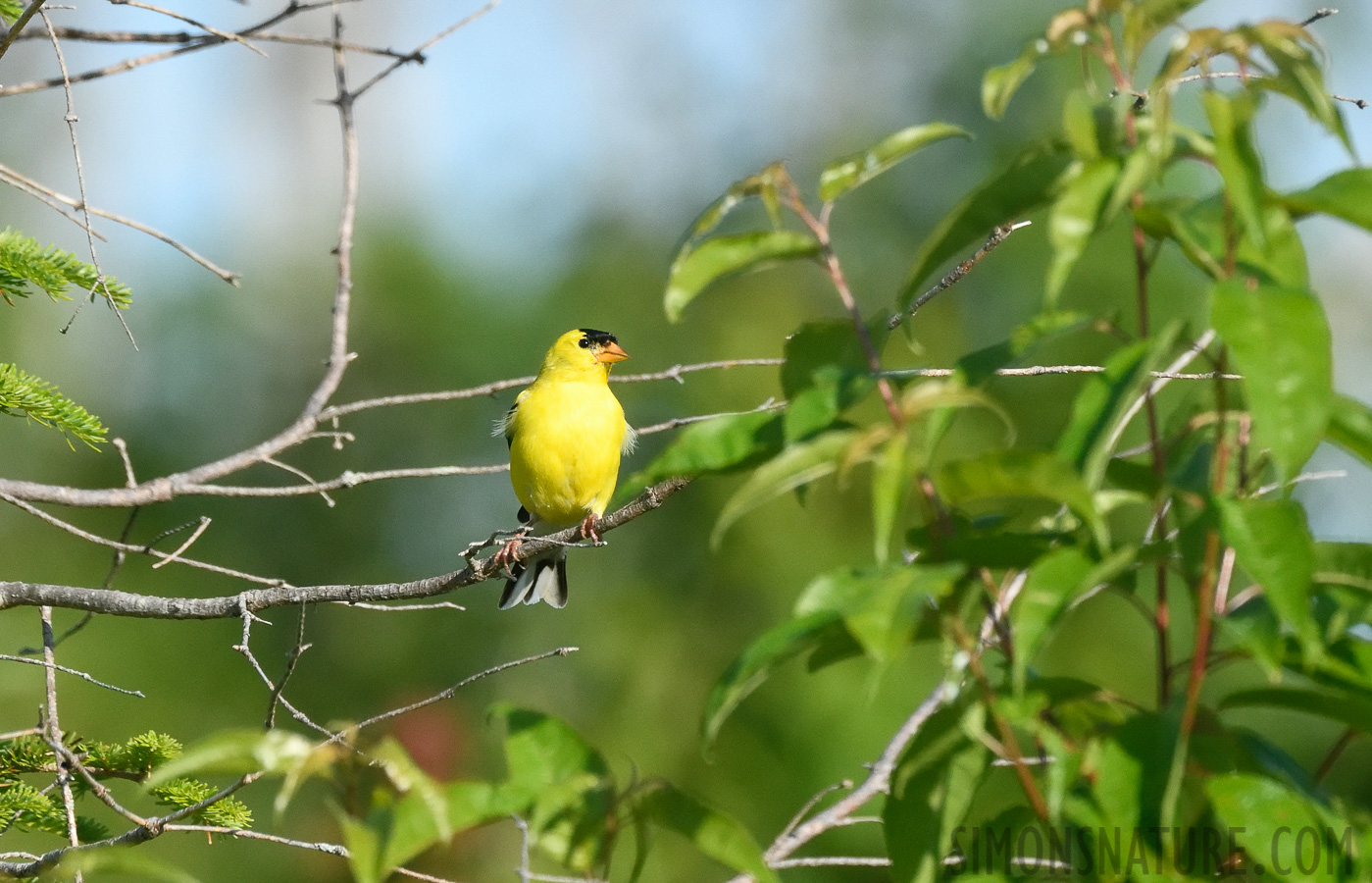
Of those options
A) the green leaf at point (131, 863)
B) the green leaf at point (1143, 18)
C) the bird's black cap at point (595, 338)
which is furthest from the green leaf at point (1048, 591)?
the bird's black cap at point (595, 338)

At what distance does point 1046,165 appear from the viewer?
1409 millimetres

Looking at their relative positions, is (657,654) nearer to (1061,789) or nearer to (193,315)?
(193,315)

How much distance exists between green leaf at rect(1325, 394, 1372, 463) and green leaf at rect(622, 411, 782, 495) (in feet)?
1.88

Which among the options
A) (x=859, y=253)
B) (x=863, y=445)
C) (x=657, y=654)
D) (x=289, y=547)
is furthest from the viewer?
(x=289, y=547)

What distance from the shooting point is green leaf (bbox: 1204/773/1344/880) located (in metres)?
1.24

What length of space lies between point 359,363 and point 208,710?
5521mm

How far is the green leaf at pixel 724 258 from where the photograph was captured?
143cm

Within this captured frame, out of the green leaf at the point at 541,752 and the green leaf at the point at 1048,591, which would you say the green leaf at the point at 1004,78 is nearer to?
the green leaf at the point at 1048,591

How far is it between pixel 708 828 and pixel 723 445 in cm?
42

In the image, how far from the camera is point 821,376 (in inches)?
53.5

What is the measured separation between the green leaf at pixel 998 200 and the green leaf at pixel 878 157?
2.8 inches

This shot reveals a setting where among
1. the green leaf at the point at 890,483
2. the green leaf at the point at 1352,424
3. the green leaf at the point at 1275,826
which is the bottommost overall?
the green leaf at the point at 1275,826

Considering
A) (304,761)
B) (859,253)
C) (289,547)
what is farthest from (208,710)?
(304,761)

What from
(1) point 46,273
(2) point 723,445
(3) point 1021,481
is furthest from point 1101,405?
(1) point 46,273
